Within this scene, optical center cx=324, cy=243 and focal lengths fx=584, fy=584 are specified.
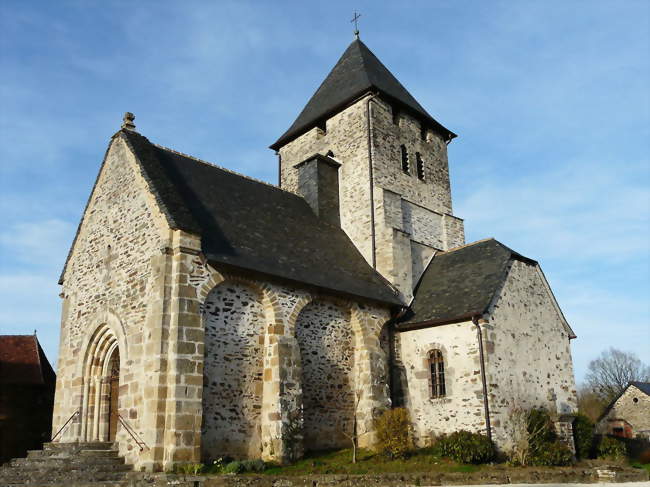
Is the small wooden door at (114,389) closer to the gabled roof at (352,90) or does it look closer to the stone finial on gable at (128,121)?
the stone finial on gable at (128,121)

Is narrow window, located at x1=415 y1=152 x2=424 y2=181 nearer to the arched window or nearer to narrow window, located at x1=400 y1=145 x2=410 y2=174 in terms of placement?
narrow window, located at x1=400 y1=145 x2=410 y2=174

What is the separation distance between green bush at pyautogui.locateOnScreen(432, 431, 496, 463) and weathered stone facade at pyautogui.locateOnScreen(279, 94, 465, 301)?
5341 mm

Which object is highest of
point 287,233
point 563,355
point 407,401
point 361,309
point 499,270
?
point 287,233

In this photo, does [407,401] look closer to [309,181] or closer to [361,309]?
[361,309]

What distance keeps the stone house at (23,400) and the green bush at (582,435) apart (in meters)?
16.3

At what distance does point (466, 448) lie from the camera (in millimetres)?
14352

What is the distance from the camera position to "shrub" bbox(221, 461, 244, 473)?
39.6ft

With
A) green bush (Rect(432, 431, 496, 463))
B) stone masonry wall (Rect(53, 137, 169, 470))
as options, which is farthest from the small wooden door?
green bush (Rect(432, 431, 496, 463))

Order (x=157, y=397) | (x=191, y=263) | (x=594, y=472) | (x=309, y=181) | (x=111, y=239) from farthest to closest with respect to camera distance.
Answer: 1. (x=309, y=181)
2. (x=111, y=239)
3. (x=594, y=472)
4. (x=191, y=263)
5. (x=157, y=397)

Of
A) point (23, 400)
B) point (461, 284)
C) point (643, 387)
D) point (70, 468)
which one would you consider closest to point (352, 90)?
point (461, 284)

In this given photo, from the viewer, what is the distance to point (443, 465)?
45.8 feet

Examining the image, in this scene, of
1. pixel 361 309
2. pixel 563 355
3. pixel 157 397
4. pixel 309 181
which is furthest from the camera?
pixel 309 181

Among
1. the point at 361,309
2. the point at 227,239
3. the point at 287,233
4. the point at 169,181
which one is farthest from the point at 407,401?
the point at 169,181

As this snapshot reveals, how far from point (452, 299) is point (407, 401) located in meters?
3.35
